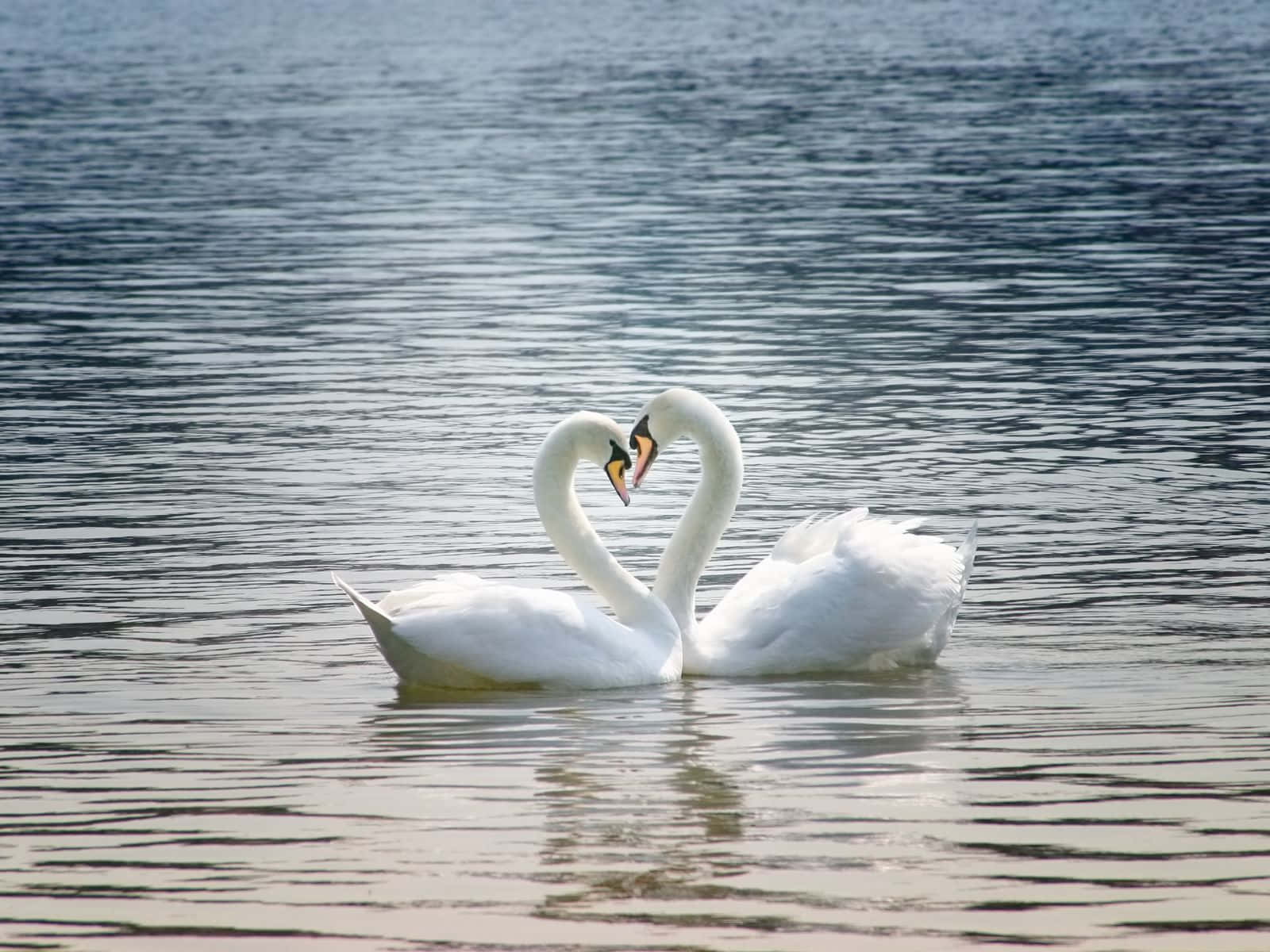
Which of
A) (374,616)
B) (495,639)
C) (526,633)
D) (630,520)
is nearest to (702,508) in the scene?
(526,633)

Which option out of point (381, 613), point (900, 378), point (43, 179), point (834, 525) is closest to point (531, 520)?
point (834, 525)

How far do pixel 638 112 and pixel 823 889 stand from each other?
4865 cm

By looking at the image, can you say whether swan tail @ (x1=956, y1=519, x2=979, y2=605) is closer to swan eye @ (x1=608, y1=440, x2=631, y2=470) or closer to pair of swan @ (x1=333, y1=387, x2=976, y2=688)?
pair of swan @ (x1=333, y1=387, x2=976, y2=688)

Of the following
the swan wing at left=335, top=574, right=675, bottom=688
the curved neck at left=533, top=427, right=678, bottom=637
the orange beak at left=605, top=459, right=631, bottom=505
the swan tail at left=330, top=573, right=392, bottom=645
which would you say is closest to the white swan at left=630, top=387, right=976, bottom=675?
the orange beak at left=605, top=459, right=631, bottom=505

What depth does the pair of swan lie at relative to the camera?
1080 centimetres

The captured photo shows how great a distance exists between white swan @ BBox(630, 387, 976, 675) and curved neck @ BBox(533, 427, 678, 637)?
29cm

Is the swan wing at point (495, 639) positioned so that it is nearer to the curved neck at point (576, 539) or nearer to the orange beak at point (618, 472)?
the curved neck at point (576, 539)

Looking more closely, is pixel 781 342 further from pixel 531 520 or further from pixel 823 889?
pixel 823 889

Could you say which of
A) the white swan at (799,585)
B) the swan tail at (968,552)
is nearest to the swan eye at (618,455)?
the white swan at (799,585)

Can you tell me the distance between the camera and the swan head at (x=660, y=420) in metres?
11.9

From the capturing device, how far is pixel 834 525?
12.1 meters

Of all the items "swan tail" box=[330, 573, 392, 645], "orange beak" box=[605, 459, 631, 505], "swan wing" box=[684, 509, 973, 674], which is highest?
"orange beak" box=[605, 459, 631, 505]

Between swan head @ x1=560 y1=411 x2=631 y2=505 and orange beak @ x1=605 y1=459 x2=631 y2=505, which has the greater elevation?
swan head @ x1=560 y1=411 x2=631 y2=505

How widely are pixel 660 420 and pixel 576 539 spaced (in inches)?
A: 30.5
